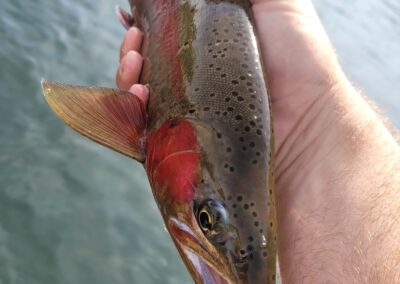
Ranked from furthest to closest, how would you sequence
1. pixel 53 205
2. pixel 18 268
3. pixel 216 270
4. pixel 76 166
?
pixel 76 166 < pixel 53 205 < pixel 18 268 < pixel 216 270

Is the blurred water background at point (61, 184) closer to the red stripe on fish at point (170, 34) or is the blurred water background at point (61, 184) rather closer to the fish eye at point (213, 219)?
the red stripe on fish at point (170, 34)

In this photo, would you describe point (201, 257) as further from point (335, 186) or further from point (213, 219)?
point (335, 186)

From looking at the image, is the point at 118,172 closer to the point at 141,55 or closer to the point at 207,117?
the point at 141,55

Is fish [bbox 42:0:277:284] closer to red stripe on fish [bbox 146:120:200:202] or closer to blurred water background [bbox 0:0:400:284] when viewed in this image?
red stripe on fish [bbox 146:120:200:202]

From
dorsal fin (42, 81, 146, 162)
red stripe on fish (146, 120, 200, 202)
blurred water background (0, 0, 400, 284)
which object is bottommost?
blurred water background (0, 0, 400, 284)

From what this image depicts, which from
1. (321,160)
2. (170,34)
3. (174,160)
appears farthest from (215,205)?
(170,34)

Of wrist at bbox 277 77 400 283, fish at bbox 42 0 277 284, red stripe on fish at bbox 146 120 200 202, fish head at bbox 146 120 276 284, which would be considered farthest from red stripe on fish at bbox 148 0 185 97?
wrist at bbox 277 77 400 283

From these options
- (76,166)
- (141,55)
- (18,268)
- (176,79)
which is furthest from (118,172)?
(176,79)

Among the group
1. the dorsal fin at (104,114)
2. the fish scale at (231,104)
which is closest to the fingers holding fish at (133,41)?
the fish scale at (231,104)
